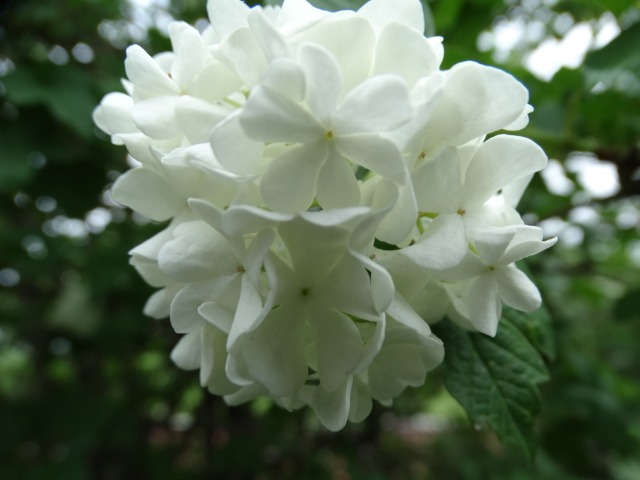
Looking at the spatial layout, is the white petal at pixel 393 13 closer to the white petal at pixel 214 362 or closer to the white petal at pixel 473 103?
the white petal at pixel 473 103

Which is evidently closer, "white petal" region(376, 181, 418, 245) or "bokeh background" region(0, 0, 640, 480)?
"white petal" region(376, 181, 418, 245)

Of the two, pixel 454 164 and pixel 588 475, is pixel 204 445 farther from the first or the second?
pixel 454 164

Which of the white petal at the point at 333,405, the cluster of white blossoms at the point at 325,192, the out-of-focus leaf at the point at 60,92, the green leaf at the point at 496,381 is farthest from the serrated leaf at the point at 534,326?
the out-of-focus leaf at the point at 60,92

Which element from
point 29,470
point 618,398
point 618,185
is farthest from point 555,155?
point 29,470

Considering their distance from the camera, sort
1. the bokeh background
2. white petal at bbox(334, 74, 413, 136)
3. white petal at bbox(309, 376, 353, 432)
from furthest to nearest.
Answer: the bokeh background
white petal at bbox(309, 376, 353, 432)
white petal at bbox(334, 74, 413, 136)

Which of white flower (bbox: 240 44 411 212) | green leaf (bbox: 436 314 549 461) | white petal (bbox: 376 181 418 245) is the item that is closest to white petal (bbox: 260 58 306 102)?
white flower (bbox: 240 44 411 212)

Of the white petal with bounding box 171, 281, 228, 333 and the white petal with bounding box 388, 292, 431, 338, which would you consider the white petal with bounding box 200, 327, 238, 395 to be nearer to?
the white petal with bounding box 171, 281, 228, 333

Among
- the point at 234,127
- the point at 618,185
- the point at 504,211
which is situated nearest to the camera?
the point at 234,127

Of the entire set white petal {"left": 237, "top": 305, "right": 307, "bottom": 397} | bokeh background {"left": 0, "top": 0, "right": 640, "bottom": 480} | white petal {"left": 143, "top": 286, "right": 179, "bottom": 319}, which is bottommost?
bokeh background {"left": 0, "top": 0, "right": 640, "bottom": 480}
